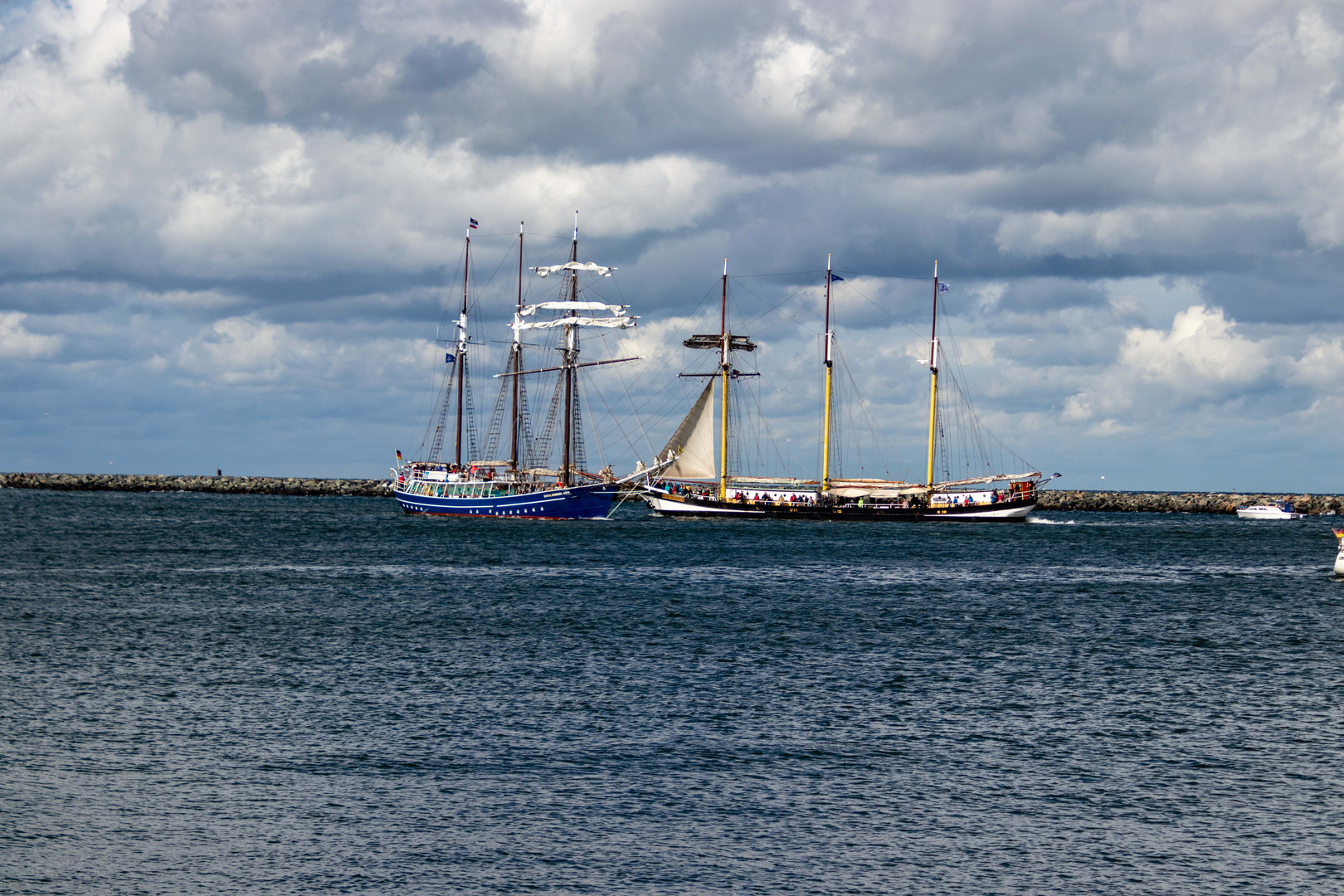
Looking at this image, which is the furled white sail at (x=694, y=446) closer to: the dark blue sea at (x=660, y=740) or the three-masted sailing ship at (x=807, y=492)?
the three-masted sailing ship at (x=807, y=492)

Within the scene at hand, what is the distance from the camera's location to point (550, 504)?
136875 millimetres

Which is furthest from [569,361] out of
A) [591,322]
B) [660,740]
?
[660,740]

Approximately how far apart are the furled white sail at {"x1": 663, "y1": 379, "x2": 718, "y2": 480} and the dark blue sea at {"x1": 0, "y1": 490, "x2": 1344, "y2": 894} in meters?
90.7

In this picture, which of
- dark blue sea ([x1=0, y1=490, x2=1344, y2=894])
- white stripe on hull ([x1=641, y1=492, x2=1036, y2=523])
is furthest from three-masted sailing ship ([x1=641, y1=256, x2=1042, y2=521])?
dark blue sea ([x1=0, y1=490, x2=1344, y2=894])

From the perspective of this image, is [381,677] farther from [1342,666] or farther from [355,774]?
[1342,666]

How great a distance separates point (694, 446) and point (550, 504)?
1015 inches

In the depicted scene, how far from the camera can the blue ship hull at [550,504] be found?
13662 cm

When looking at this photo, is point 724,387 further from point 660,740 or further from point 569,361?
point 660,740

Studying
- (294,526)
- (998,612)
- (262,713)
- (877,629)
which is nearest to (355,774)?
(262,713)

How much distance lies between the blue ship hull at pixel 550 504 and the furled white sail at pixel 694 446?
16.1m

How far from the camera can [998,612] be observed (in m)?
56.6

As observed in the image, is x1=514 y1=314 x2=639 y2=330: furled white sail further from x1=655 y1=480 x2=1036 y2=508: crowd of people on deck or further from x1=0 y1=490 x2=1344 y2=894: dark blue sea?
x1=0 y1=490 x2=1344 y2=894: dark blue sea

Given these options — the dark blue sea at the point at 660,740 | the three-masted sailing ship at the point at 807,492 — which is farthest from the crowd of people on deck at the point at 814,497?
the dark blue sea at the point at 660,740

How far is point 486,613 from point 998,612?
22206 millimetres
